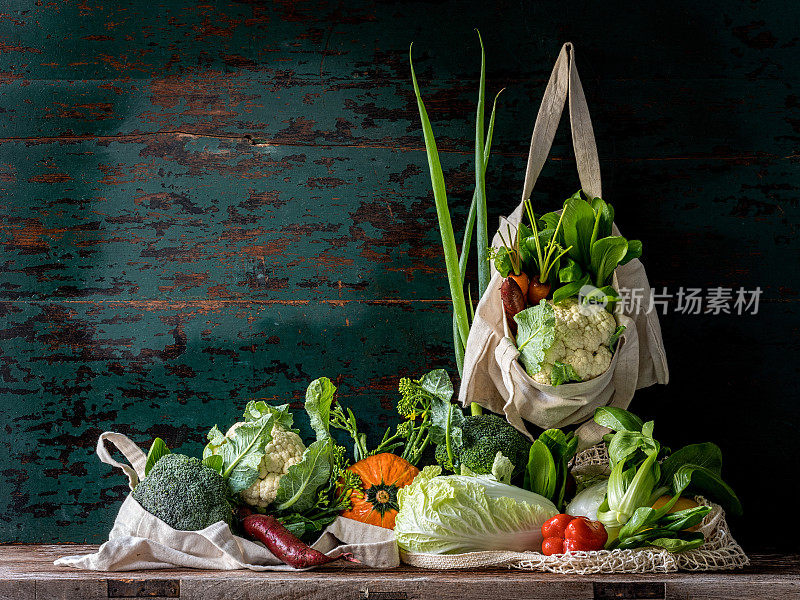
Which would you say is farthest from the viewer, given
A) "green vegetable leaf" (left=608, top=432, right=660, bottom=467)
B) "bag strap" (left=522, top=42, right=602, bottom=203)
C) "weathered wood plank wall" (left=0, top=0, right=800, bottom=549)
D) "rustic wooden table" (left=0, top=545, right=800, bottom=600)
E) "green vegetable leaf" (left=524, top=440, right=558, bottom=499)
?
"weathered wood plank wall" (left=0, top=0, right=800, bottom=549)

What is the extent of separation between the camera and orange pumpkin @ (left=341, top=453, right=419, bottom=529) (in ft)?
4.53

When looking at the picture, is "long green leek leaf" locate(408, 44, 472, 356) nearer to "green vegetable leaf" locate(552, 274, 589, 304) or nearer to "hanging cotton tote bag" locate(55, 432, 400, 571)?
"green vegetable leaf" locate(552, 274, 589, 304)

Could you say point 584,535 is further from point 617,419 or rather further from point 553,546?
point 617,419

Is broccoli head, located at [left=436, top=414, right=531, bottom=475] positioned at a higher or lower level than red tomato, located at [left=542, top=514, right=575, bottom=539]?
higher

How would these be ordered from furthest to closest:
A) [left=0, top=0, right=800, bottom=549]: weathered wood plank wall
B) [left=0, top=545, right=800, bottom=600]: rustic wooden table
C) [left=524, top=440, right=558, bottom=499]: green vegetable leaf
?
[left=0, top=0, right=800, bottom=549]: weathered wood plank wall → [left=524, top=440, right=558, bottom=499]: green vegetable leaf → [left=0, top=545, right=800, bottom=600]: rustic wooden table

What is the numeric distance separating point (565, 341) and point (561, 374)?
7 centimetres

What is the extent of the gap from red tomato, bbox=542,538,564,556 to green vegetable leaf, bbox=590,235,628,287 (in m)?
0.53

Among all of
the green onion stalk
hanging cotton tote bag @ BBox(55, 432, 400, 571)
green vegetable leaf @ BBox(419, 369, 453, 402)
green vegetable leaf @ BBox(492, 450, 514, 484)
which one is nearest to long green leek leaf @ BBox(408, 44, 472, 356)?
the green onion stalk

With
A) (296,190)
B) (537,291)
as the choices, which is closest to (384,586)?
(537,291)

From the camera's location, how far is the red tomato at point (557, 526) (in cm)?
124

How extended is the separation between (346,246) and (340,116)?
342 mm

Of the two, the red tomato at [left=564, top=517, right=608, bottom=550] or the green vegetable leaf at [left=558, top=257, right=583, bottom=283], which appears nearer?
the red tomato at [left=564, top=517, right=608, bottom=550]

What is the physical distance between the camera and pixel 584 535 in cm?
121

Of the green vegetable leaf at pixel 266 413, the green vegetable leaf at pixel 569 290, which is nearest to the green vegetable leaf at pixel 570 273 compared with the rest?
the green vegetable leaf at pixel 569 290
